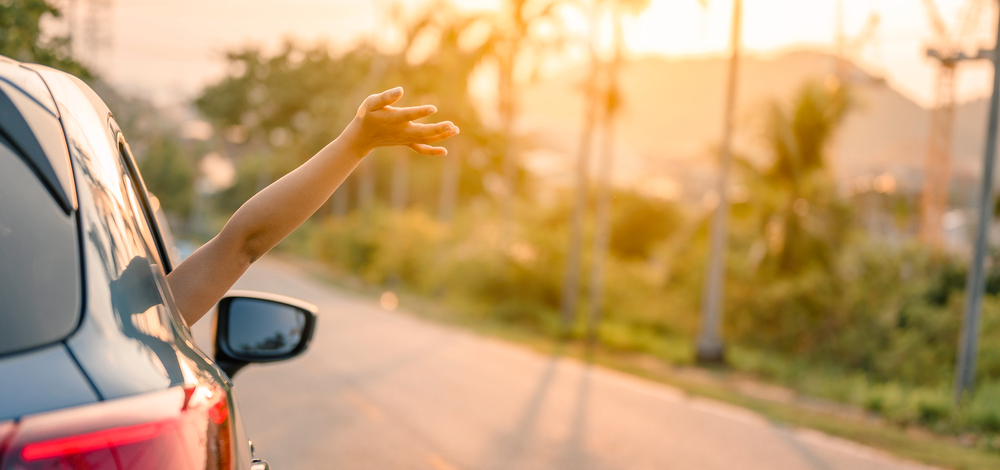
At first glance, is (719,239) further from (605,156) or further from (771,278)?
(771,278)

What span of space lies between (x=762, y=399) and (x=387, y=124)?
37.3 feet

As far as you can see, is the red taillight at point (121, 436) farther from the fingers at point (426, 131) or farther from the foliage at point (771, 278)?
the foliage at point (771, 278)

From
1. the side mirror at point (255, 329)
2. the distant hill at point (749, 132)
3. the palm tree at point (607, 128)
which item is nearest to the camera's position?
the side mirror at point (255, 329)

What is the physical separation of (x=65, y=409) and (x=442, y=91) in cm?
2784

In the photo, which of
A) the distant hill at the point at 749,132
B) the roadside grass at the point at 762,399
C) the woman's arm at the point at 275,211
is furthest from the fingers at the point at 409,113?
the distant hill at the point at 749,132

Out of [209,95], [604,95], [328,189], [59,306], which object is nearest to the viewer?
[59,306]

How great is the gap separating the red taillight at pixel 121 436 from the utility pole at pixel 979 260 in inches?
470

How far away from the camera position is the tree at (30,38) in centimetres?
764

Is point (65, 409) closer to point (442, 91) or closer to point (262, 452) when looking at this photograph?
point (262, 452)

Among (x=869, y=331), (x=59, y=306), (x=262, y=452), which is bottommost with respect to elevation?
(x=869, y=331)

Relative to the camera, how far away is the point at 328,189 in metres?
1.96

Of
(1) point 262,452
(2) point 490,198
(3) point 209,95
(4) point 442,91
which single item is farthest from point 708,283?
(3) point 209,95

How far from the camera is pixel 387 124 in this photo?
1.94 m

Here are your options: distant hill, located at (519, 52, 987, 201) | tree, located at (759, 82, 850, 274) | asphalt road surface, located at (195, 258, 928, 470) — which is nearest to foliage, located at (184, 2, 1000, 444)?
tree, located at (759, 82, 850, 274)
